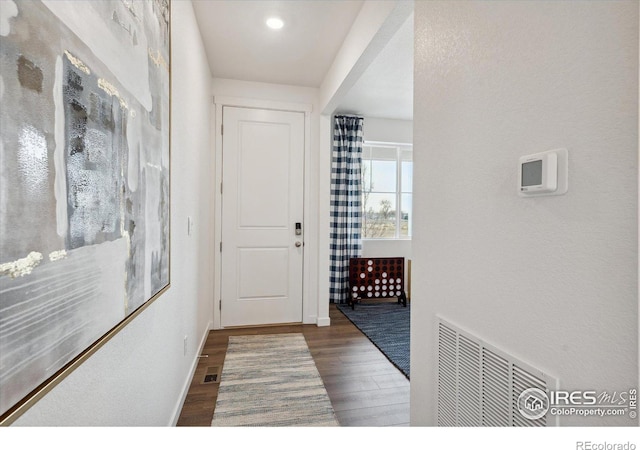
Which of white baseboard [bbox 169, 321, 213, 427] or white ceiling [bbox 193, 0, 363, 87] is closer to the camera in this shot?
white baseboard [bbox 169, 321, 213, 427]

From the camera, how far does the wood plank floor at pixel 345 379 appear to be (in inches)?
68.4

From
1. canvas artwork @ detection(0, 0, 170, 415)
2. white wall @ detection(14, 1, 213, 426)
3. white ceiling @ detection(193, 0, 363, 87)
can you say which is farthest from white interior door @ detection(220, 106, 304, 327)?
canvas artwork @ detection(0, 0, 170, 415)

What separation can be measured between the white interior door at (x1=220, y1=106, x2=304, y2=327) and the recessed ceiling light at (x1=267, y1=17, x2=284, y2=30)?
1009mm

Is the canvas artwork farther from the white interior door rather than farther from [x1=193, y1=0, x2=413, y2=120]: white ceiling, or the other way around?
the white interior door

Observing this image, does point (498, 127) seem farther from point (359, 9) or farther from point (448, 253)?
point (359, 9)

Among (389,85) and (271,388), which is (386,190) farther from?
(271,388)

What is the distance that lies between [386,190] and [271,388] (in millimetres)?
3348

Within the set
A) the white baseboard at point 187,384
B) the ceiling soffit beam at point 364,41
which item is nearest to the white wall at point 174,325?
the white baseboard at point 187,384

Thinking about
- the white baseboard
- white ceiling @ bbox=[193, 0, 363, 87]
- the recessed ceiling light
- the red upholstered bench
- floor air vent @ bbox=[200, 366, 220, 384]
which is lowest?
floor air vent @ bbox=[200, 366, 220, 384]

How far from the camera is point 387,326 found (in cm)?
321

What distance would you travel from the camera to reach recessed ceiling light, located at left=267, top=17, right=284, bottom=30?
2143 mm

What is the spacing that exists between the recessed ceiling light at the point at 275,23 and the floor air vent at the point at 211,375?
2592mm

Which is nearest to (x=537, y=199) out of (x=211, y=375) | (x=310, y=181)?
(x=211, y=375)
